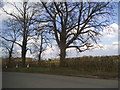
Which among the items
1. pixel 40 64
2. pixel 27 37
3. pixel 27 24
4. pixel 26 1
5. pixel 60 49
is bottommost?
pixel 40 64

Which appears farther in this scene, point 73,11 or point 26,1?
point 26,1

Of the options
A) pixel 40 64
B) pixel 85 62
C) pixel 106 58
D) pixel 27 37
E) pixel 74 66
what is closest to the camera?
pixel 106 58

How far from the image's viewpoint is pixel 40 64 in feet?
109

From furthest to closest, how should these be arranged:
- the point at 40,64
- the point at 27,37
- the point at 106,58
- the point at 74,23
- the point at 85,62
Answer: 1. the point at 27,37
2. the point at 40,64
3. the point at 74,23
4. the point at 85,62
5. the point at 106,58

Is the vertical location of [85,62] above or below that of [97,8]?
below

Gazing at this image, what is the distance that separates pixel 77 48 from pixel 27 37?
44.9ft

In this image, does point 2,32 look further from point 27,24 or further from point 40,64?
point 40,64

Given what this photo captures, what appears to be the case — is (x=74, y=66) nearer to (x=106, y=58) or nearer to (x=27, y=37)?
(x=106, y=58)

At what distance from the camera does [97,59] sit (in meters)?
22.3

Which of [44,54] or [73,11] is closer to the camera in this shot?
[73,11]

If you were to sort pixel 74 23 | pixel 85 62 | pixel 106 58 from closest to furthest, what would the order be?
pixel 106 58
pixel 85 62
pixel 74 23

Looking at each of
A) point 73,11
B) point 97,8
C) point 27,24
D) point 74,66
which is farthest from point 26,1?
point 74,66

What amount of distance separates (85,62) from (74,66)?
2278 mm

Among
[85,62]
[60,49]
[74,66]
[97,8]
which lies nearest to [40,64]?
[60,49]
